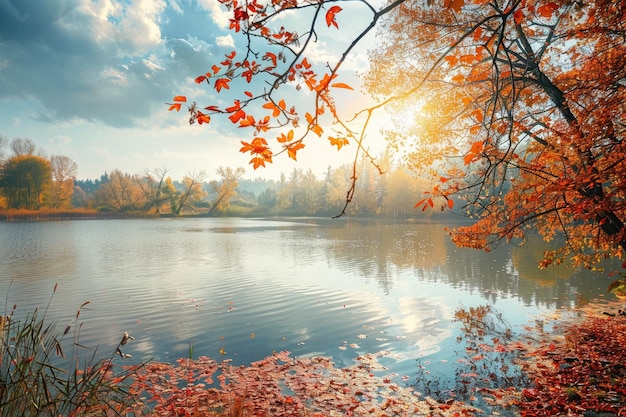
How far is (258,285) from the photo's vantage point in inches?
597

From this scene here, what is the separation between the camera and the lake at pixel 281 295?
880 cm

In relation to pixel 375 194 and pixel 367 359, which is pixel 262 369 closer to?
pixel 367 359

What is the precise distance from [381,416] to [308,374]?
6.64ft

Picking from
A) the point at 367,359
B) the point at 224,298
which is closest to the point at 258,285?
the point at 224,298

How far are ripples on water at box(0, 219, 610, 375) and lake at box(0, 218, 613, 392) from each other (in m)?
0.05

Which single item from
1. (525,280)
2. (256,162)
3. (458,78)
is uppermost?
(458,78)

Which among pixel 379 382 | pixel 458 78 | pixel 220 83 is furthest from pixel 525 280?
pixel 220 83

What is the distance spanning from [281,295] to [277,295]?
0.15 meters

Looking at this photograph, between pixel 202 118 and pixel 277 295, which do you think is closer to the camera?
pixel 202 118

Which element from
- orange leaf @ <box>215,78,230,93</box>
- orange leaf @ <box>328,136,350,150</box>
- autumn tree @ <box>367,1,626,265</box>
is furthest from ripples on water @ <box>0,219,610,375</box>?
orange leaf @ <box>215,78,230,93</box>

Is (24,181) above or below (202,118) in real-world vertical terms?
above

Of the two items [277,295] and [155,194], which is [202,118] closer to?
[277,295]

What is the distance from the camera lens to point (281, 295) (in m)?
13.6

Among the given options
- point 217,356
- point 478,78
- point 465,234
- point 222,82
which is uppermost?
point 478,78
